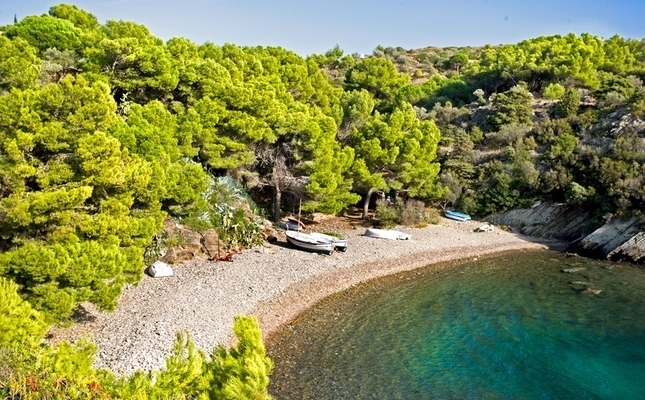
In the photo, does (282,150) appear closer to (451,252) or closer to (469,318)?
(451,252)

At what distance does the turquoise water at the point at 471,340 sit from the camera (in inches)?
550

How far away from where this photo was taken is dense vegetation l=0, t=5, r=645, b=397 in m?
12.1

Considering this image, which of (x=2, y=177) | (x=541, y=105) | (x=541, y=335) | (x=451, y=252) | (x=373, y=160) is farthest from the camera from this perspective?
(x=541, y=105)

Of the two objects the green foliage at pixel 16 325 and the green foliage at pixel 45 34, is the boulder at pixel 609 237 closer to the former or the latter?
the green foliage at pixel 16 325

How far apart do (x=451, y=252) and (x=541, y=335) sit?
1041cm

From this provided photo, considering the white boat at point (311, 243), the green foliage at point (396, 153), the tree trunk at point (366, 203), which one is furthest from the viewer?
the tree trunk at point (366, 203)

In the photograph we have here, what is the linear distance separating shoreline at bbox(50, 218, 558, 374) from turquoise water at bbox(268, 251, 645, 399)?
114 centimetres

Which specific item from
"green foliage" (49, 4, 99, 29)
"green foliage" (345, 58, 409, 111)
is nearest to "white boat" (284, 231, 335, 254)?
"green foliage" (49, 4, 99, 29)

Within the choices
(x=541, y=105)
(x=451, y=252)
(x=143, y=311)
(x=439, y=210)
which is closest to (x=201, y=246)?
(x=143, y=311)

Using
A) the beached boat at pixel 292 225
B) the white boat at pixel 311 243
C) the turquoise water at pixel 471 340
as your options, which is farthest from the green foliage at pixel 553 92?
the white boat at pixel 311 243

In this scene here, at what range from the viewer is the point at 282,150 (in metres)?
28.5

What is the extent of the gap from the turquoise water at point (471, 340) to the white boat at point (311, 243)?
3.41 metres

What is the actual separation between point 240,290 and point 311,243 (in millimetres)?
6380

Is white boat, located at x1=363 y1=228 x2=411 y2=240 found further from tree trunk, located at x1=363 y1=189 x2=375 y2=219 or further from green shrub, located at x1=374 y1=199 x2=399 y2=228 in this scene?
tree trunk, located at x1=363 y1=189 x2=375 y2=219
